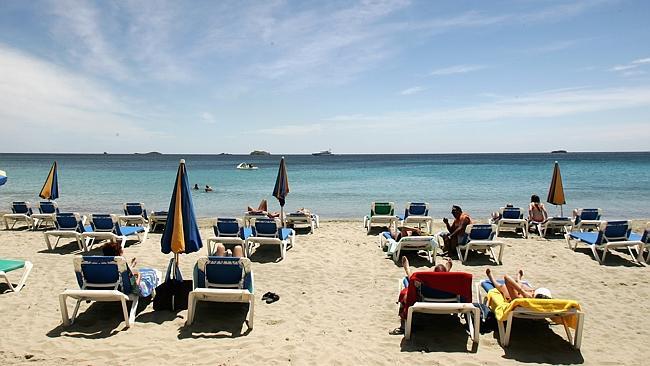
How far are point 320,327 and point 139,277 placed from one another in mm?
2561

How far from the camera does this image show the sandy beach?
4.55m

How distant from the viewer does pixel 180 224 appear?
5.71 metres

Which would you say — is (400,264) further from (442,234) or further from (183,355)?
(183,355)

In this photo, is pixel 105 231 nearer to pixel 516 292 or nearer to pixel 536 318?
pixel 516 292

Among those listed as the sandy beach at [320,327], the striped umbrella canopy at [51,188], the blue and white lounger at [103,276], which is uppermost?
the striped umbrella canopy at [51,188]

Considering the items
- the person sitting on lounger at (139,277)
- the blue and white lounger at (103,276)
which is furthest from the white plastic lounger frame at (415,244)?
the blue and white lounger at (103,276)

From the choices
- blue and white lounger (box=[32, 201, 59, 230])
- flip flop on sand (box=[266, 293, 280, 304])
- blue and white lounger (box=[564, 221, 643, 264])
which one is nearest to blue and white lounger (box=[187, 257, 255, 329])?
flip flop on sand (box=[266, 293, 280, 304])

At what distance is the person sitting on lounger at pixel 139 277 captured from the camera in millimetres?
5679

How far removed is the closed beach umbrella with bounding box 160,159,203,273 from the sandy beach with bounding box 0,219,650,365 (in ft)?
2.96

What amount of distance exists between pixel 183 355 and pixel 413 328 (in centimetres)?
265

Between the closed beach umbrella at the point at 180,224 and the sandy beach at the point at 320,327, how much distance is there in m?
0.90

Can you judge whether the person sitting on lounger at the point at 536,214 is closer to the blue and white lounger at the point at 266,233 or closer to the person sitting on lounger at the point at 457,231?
the person sitting on lounger at the point at 457,231

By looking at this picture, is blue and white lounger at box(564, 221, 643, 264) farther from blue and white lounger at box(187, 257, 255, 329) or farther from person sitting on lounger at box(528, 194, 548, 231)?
blue and white lounger at box(187, 257, 255, 329)

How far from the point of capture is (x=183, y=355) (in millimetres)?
4543
